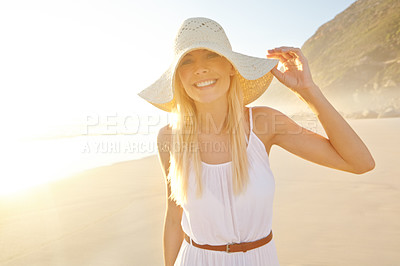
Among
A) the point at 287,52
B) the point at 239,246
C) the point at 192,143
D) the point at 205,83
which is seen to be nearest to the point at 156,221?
the point at 192,143

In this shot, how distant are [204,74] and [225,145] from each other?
0.49m

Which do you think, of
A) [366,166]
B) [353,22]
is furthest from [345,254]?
[353,22]

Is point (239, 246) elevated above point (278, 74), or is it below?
below

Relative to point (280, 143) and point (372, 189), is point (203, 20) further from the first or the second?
point (372, 189)

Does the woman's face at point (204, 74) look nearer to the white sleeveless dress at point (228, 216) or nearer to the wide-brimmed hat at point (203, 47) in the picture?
the wide-brimmed hat at point (203, 47)

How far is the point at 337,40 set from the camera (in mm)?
66312

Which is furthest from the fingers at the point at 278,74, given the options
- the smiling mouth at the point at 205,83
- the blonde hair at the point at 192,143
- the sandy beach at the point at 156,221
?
the sandy beach at the point at 156,221

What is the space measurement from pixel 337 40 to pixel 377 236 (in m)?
73.2

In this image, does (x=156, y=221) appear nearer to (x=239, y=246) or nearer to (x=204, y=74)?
(x=239, y=246)

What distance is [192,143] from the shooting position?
1.89 meters

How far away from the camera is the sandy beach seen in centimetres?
347

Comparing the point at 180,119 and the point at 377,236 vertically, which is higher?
the point at 180,119

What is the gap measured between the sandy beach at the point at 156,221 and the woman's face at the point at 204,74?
2.45 metres

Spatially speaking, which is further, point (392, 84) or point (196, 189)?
point (392, 84)
